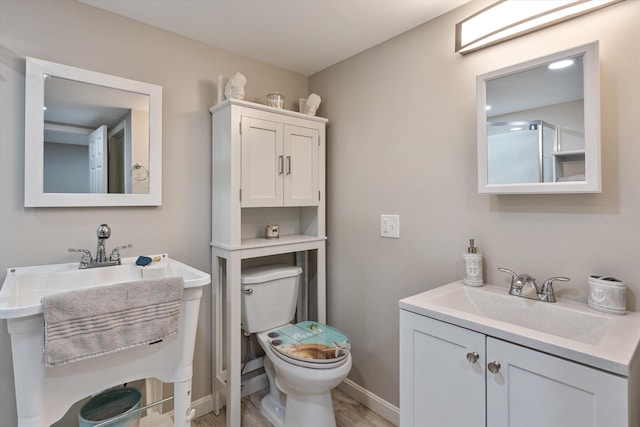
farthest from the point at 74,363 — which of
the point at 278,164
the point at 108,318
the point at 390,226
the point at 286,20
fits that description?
the point at 286,20

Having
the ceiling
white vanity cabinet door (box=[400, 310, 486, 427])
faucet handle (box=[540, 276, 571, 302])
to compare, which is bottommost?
white vanity cabinet door (box=[400, 310, 486, 427])

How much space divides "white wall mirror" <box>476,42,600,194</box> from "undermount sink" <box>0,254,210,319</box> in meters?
1.37

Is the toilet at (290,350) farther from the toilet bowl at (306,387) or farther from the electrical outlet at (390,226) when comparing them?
the electrical outlet at (390,226)

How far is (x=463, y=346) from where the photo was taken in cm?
108

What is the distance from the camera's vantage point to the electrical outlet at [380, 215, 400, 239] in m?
1.86

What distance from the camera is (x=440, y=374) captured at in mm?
1147

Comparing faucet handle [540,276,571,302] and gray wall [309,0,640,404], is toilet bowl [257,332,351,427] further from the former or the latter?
faucet handle [540,276,571,302]

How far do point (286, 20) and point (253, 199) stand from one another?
38.8 inches

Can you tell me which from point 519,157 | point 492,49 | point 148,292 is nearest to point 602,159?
point 519,157

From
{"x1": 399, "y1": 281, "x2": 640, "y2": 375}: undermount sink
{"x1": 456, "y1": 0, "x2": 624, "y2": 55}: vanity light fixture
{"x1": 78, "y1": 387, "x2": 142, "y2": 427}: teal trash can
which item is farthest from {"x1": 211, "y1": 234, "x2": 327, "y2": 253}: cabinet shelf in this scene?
{"x1": 456, "y1": 0, "x2": 624, "y2": 55}: vanity light fixture

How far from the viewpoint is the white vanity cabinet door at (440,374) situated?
1.06 meters

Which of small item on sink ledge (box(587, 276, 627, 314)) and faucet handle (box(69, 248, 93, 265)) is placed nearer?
small item on sink ledge (box(587, 276, 627, 314))

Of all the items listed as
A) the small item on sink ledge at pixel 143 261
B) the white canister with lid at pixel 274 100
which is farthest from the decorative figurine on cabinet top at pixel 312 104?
the small item on sink ledge at pixel 143 261

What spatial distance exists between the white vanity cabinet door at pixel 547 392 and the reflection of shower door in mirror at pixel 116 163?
1.78 metres
